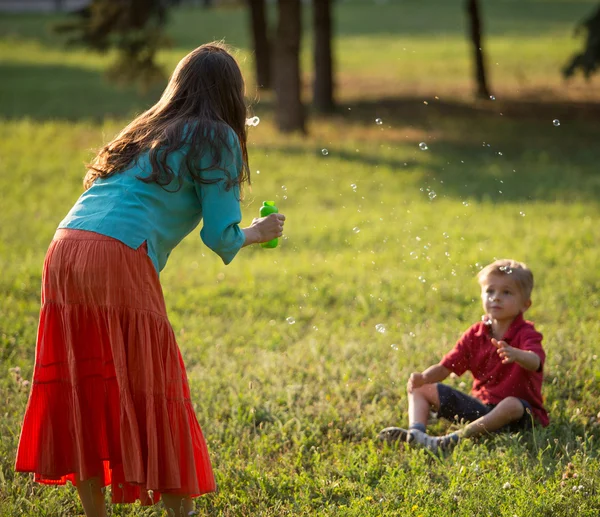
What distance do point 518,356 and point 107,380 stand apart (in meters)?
2.02

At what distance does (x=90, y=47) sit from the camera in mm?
17141

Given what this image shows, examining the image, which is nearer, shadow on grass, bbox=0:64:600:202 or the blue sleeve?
the blue sleeve

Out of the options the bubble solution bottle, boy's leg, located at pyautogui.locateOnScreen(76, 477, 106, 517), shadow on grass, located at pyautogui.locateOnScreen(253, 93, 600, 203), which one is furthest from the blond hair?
shadow on grass, located at pyautogui.locateOnScreen(253, 93, 600, 203)

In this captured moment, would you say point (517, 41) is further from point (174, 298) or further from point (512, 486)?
point (512, 486)

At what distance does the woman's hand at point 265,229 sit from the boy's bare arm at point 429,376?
56.0 inches

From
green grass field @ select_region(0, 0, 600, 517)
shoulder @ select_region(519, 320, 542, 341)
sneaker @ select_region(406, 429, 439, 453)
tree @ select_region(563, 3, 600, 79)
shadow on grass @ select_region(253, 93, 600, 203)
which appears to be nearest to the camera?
green grass field @ select_region(0, 0, 600, 517)

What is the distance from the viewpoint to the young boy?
4.45 meters

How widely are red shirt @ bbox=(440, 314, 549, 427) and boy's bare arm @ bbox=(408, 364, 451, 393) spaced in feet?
0.11

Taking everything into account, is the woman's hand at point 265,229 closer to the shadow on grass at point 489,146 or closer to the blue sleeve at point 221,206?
the blue sleeve at point 221,206

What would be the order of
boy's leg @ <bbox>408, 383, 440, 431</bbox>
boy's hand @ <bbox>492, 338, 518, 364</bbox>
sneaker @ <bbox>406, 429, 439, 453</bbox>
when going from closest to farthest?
boy's hand @ <bbox>492, 338, 518, 364</bbox>
sneaker @ <bbox>406, 429, 439, 453</bbox>
boy's leg @ <bbox>408, 383, 440, 431</bbox>

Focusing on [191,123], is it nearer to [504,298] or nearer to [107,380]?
[107,380]

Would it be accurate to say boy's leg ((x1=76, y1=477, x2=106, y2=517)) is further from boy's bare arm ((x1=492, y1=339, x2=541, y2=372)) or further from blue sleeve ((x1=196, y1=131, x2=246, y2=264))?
boy's bare arm ((x1=492, y1=339, x2=541, y2=372))

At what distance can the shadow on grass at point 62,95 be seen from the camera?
62.8 ft

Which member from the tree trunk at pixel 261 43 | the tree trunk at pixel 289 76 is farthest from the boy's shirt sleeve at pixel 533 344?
the tree trunk at pixel 261 43
